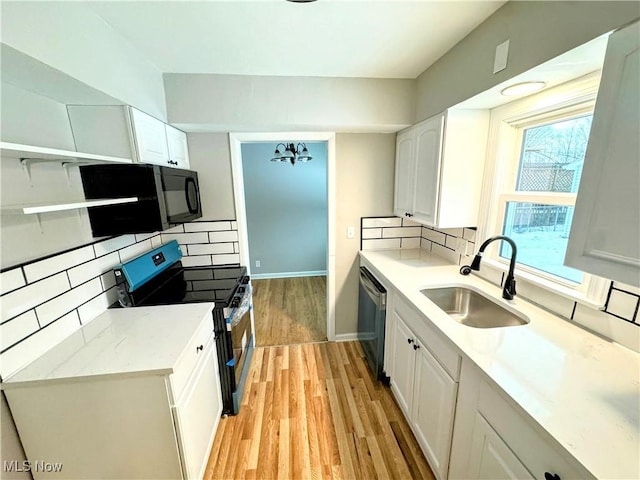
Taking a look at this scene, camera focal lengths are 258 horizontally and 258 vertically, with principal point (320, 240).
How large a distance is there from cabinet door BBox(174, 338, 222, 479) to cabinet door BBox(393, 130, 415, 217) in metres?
1.79

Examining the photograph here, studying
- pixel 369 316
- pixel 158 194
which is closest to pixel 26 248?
pixel 158 194

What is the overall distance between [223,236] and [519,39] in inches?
89.2

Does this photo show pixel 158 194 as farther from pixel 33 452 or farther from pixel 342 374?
pixel 342 374

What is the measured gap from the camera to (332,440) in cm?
165

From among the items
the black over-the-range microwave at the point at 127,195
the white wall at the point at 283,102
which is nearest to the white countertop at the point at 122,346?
the black over-the-range microwave at the point at 127,195

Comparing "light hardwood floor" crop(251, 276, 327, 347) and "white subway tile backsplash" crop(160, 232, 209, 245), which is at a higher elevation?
"white subway tile backsplash" crop(160, 232, 209, 245)

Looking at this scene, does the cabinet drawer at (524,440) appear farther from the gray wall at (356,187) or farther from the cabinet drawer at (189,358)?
the gray wall at (356,187)

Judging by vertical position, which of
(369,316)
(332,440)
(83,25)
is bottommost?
(332,440)

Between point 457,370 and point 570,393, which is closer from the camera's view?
point 570,393

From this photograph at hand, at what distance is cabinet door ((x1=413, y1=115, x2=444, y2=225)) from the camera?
1725 mm

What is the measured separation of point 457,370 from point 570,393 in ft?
1.20

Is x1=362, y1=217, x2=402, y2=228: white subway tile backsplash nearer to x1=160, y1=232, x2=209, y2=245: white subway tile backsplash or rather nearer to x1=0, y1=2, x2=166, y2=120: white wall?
x1=160, y1=232, x2=209, y2=245: white subway tile backsplash

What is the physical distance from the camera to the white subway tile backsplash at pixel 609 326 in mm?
1005

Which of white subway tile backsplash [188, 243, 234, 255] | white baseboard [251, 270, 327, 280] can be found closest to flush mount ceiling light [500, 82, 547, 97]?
white subway tile backsplash [188, 243, 234, 255]
